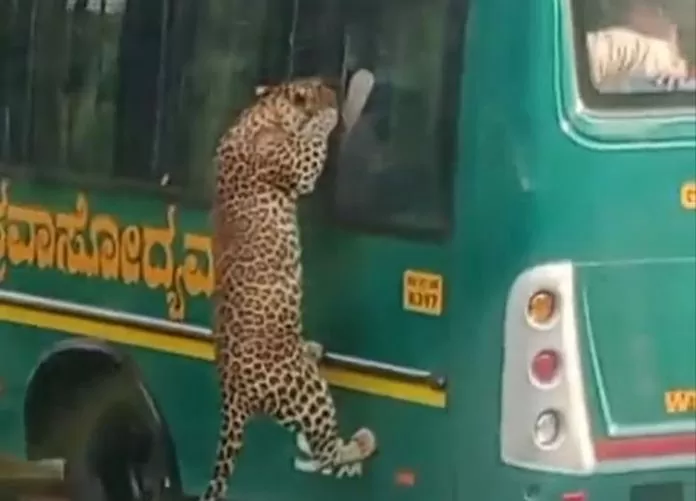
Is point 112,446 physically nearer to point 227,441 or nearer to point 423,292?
point 227,441

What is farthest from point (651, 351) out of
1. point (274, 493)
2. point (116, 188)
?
point (116, 188)

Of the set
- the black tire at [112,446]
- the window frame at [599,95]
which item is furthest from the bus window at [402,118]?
the black tire at [112,446]

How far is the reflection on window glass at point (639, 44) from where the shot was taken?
7.41 metres

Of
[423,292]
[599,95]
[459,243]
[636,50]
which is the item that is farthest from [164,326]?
[636,50]

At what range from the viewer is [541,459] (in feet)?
24.0

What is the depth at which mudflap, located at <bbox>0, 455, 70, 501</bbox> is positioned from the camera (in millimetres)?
9570

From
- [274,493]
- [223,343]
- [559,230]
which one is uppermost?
[559,230]

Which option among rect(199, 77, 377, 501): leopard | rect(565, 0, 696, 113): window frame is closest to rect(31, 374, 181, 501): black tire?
rect(199, 77, 377, 501): leopard

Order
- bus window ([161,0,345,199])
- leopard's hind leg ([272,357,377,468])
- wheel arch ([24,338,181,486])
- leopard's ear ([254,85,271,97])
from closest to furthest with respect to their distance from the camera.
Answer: leopard's hind leg ([272,357,377,468])
bus window ([161,0,345,199])
leopard's ear ([254,85,271,97])
wheel arch ([24,338,181,486])

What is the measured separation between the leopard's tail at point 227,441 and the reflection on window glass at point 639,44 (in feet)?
5.89

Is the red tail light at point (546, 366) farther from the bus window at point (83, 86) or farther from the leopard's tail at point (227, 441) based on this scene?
the bus window at point (83, 86)

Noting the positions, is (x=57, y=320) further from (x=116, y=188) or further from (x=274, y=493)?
(x=274, y=493)

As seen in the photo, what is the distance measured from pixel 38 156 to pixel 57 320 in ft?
2.20

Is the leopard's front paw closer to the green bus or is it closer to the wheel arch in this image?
the green bus
